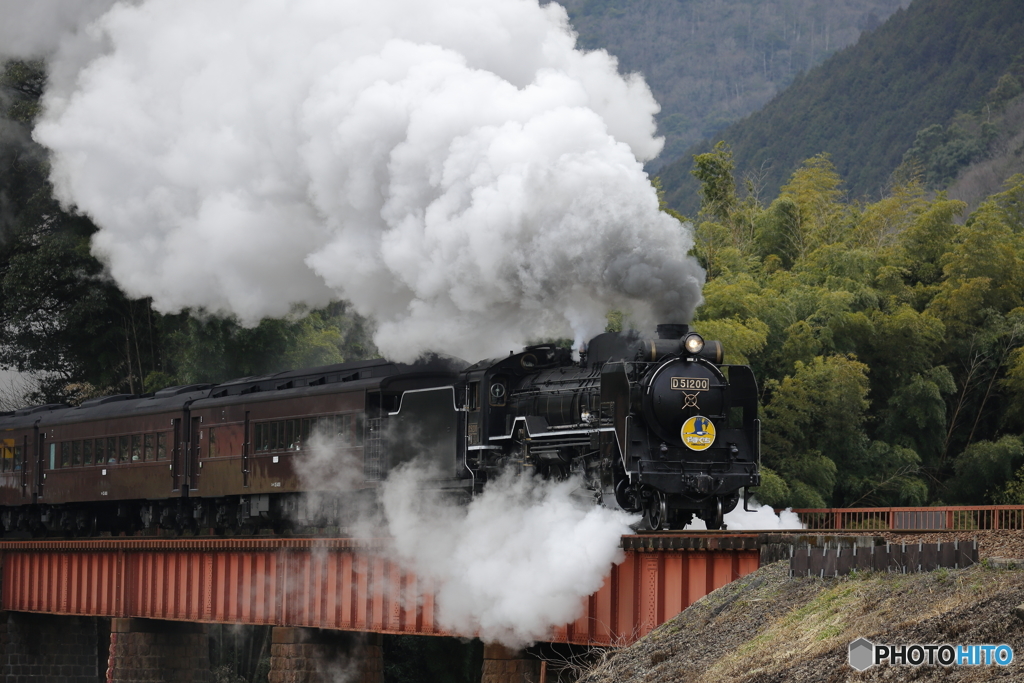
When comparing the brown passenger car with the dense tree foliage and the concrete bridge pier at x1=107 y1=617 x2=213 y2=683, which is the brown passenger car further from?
the dense tree foliage

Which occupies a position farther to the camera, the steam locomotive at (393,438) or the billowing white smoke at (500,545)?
the steam locomotive at (393,438)

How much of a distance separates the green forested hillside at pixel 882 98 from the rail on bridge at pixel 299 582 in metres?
94.8

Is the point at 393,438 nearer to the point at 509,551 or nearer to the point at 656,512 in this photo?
the point at 509,551

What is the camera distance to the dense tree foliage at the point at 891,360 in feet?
113

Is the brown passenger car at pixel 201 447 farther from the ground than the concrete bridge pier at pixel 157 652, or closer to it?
farther from the ground

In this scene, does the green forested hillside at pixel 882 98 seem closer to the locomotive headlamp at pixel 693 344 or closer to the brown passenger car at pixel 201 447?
the brown passenger car at pixel 201 447

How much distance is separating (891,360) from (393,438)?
20.8m

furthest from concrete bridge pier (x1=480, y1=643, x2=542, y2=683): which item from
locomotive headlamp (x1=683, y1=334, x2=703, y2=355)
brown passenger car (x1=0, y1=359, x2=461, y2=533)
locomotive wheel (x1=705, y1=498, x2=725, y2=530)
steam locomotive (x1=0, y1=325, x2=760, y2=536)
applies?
locomotive headlamp (x1=683, y1=334, x2=703, y2=355)

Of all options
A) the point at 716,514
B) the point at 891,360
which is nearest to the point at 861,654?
the point at 716,514

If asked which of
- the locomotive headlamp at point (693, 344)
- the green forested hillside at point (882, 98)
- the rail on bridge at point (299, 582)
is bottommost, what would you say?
the rail on bridge at point (299, 582)

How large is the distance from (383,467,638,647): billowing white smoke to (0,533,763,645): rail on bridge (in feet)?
0.83

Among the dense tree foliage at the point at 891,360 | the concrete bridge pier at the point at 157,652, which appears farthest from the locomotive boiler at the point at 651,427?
the concrete bridge pier at the point at 157,652

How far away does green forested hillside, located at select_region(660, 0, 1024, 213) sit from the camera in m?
128

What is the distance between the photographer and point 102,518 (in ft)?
101
